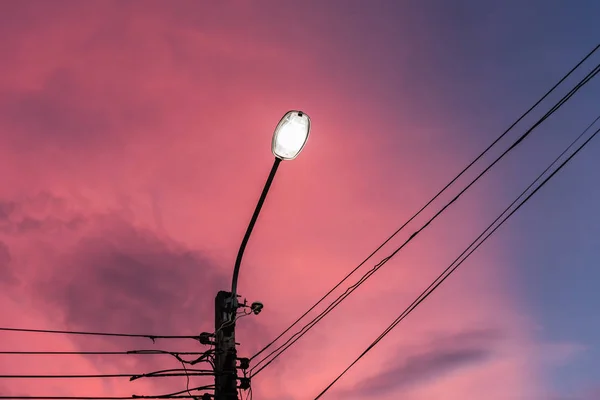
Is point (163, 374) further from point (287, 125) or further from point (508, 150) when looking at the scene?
point (508, 150)

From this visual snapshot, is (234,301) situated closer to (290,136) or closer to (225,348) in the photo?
(225,348)

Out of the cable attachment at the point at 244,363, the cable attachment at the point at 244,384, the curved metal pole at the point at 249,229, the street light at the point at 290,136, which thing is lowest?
the cable attachment at the point at 244,384

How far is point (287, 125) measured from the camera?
25.6 ft

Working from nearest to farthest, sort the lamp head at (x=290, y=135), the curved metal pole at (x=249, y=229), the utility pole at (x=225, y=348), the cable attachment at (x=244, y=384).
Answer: the lamp head at (x=290, y=135) → the curved metal pole at (x=249, y=229) → the utility pole at (x=225, y=348) → the cable attachment at (x=244, y=384)

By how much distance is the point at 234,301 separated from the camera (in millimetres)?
9375

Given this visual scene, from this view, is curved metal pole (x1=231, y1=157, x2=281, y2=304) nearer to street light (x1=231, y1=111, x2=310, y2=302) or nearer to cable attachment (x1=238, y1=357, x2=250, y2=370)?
street light (x1=231, y1=111, x2=310, y2=302)

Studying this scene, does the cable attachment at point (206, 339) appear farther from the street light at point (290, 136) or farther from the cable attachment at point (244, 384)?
the street light at point (290, 136)

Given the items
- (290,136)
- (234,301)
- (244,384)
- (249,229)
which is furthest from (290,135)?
(244,384)

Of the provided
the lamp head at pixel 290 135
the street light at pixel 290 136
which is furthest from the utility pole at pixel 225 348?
the lamp head at pixel 290 135

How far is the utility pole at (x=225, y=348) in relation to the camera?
346 inches

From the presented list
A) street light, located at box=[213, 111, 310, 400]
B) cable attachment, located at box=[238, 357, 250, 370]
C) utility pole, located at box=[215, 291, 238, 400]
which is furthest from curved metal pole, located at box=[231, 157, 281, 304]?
Answer: cable attachment, located at box=[238, 357, 250, 370]

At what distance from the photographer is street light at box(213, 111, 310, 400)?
784cm

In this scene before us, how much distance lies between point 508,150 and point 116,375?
6.87 meters

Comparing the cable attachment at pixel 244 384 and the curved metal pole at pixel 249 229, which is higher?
the curved metal pole at pixel 249 229
